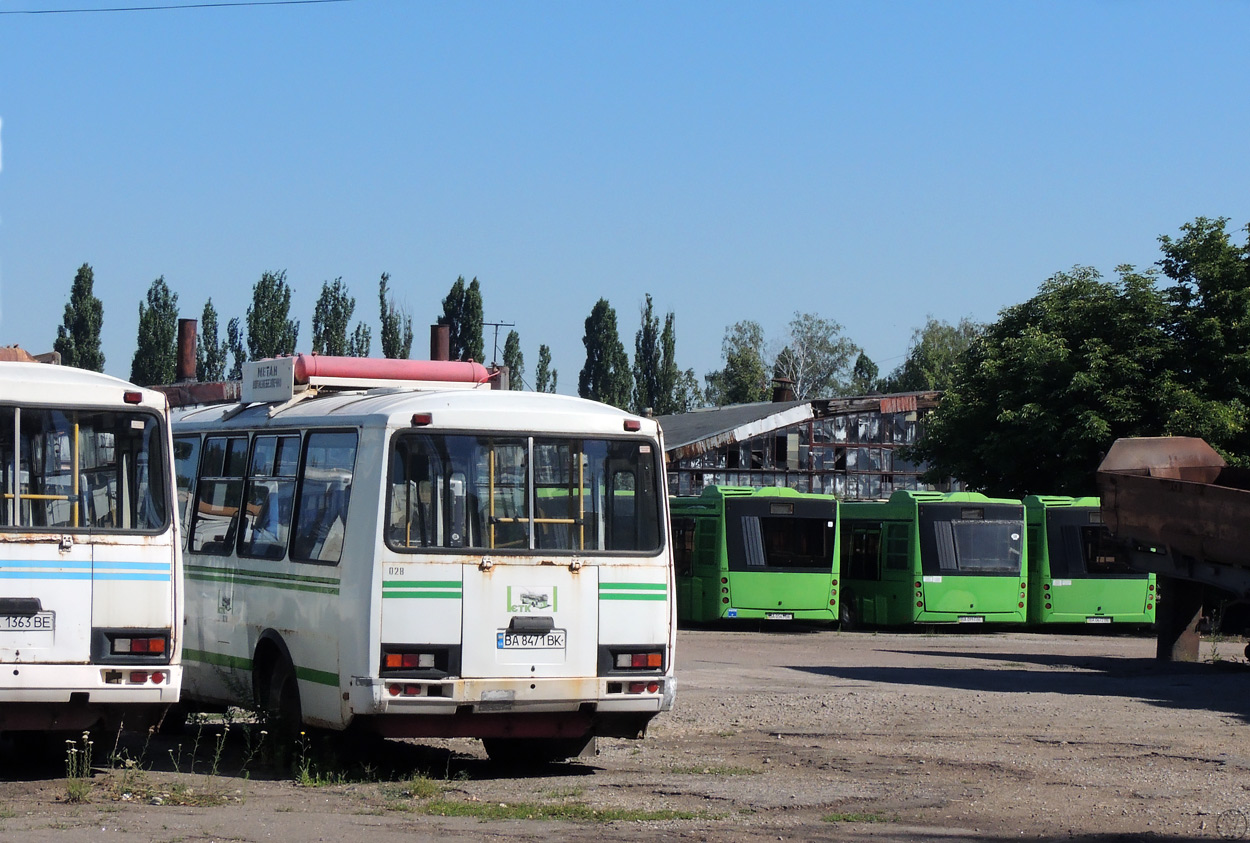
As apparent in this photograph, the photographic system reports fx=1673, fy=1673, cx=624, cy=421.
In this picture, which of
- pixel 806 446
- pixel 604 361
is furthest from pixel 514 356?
pixel 806 446

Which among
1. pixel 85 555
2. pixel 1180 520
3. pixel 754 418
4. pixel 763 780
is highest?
pixel 754 418

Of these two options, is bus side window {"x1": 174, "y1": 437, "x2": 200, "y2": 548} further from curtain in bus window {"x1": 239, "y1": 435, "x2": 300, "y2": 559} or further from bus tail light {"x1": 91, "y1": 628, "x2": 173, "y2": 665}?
bus tail light {"x1": 91, "y1": 628, "x2": 173, "y2": 665}

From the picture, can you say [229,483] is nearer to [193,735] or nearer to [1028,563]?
[193,735]

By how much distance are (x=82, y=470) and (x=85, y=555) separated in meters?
0.59

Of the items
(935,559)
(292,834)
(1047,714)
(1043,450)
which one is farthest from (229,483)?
(1043,450)

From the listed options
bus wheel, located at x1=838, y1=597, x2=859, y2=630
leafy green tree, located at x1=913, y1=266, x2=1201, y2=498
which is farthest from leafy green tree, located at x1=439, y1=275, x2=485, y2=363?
bus wheel, located at x1=838, y1=597, x2=859, y2=630

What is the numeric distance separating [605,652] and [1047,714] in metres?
6.50

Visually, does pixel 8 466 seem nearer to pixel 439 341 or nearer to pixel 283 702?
pixel 283 702

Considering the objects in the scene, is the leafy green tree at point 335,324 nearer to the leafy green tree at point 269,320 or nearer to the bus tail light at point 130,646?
the leafy green tree at point 269,320

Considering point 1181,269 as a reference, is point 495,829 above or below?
below

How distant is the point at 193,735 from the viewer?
1504cm

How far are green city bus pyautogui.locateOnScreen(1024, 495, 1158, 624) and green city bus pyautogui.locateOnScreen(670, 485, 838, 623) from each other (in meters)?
4.40

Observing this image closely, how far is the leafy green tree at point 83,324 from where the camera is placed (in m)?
71.2

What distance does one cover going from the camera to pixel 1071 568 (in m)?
33.5
